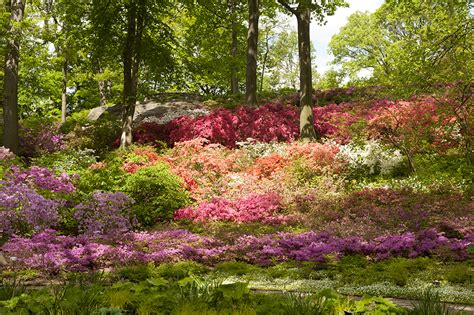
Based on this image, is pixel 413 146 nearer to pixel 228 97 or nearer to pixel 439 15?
pixel 439 15

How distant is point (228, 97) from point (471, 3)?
587 inches

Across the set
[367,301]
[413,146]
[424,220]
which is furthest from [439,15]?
[367,301]

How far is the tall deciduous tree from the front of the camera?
16969 millimetres

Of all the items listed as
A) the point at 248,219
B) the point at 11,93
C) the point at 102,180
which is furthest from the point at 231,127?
the point at 11,93

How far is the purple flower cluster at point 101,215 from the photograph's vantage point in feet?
30.7

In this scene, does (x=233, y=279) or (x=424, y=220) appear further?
(x=424, y=220)

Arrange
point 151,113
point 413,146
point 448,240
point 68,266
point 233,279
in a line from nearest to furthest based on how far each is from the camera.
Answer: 1. point 233,279
2. point 68,266
3. point 448,240
4. point 413,146
5. point 151,113

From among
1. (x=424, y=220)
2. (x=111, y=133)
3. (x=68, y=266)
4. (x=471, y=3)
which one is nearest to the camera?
(x=68, y=266)

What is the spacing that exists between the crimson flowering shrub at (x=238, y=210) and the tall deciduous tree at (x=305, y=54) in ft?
18.8

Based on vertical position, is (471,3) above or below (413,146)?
above

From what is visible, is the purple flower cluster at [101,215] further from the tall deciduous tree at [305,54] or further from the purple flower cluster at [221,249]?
the tall deciduous tree at [305,54]

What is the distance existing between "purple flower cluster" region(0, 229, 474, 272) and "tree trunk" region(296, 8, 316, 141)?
8.87 metres

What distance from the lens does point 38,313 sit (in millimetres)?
3561

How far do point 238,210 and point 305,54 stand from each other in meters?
8.62
